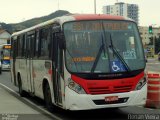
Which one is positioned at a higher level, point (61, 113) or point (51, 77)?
point (51, 77)

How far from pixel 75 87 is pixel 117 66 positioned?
3.96 ft

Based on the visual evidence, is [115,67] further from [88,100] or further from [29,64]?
[29,64]

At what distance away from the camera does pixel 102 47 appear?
11312 mm

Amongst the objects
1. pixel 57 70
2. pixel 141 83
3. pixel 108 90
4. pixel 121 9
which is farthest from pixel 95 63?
pixel 121 9

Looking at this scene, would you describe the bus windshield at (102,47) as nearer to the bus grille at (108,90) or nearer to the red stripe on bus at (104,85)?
the red stripe on bus at (104,85)

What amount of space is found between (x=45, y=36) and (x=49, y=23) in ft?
1.92

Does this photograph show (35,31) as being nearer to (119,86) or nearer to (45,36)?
(45,36)

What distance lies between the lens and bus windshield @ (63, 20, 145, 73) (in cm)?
1112

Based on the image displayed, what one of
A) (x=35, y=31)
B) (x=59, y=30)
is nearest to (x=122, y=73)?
(x=59, y=30)

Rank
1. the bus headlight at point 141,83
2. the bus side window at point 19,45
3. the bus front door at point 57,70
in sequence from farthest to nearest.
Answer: the bus side window at point 19,45 < the bus front door at point 57,70 < the bus headlight at point 141,83

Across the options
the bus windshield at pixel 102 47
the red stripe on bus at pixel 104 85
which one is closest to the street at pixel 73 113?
the red stripe on bus at pixel 104 85

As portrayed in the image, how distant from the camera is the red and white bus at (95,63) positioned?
429 inches

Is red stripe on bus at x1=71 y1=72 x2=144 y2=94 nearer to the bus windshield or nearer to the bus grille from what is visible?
the bus grille

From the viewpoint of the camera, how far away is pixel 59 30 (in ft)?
38.3
